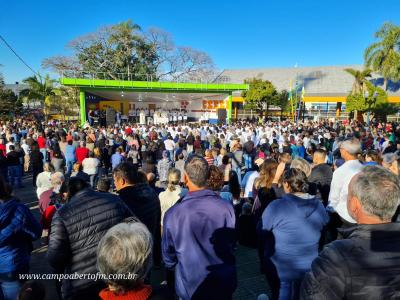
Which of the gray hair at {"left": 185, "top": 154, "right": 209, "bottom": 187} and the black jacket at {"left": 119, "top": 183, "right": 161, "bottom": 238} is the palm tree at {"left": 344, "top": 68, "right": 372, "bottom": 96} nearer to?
the black jacket at {"left": 119, "top": 183, "right": 161, "bottom": 238}

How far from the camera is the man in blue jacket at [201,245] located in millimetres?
2238

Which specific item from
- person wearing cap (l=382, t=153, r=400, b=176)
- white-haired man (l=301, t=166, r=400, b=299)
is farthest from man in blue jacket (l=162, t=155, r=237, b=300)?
person wearing cap (l=382, t=153, r=400, b=176)

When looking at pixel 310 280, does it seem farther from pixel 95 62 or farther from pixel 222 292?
pixel 95 62

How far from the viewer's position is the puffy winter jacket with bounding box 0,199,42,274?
8.57 ft

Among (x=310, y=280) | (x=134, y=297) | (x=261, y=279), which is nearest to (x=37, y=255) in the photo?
(x=261, y=279)

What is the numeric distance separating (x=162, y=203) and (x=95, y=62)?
126 feet

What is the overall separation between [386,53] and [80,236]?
3800 cm

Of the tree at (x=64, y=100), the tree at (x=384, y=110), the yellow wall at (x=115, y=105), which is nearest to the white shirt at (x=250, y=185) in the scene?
the yellow wall at (x=115, y=105)

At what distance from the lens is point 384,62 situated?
32562mm

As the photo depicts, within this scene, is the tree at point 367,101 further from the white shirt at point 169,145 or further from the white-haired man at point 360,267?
the white-haired man at point 360,267

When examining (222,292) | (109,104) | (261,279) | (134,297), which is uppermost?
(109,104)

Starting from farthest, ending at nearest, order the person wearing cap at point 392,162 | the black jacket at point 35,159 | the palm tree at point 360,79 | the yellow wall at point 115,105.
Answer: the palm tree at point 360,79 → the yellow wall at point 115,105 → the black jacket at point 35,159 → the person wearing cap at point 392,162

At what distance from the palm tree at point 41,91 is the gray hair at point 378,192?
34.3 m

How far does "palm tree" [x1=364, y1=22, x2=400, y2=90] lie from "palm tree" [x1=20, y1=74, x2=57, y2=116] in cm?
3380
